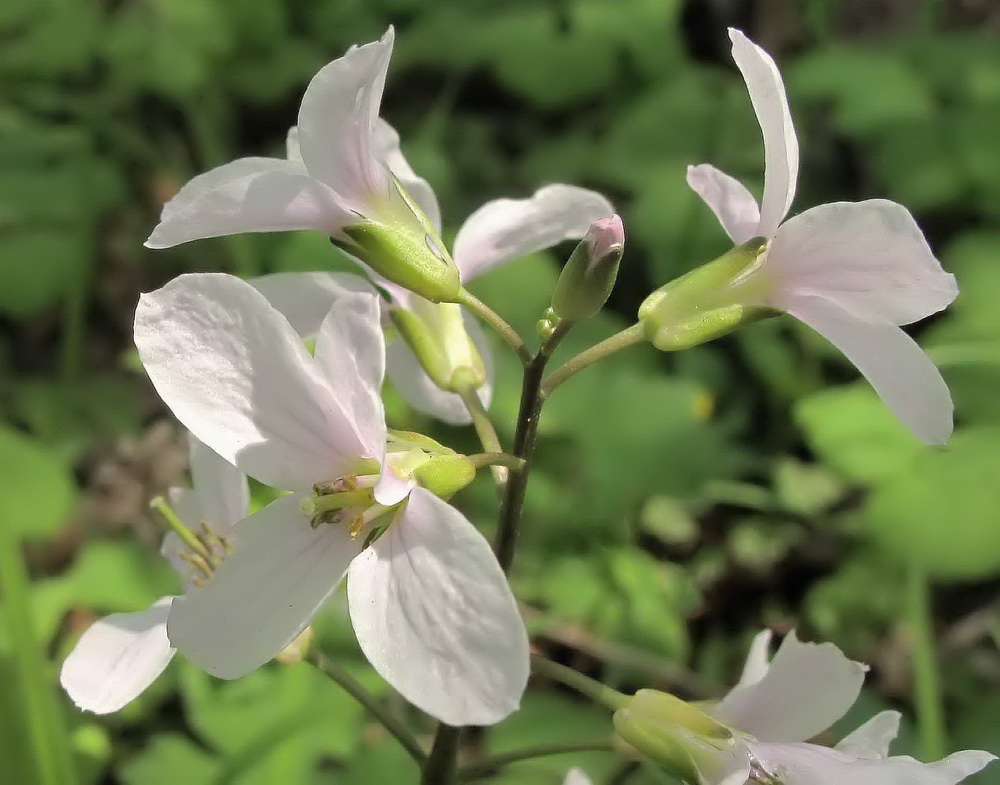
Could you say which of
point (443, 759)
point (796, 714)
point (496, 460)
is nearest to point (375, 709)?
point (443, 759)

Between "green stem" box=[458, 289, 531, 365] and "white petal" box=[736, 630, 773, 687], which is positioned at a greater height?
"green stem" box=[458, 289, 531, 365]

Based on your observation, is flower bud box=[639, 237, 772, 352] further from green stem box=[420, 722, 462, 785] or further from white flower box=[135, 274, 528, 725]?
green stem box=[420, 722, 462, 785]

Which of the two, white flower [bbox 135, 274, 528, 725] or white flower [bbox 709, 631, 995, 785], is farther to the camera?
white flower [bbox 709, 631, 995, 785]

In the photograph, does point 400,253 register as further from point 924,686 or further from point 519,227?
point 924,686

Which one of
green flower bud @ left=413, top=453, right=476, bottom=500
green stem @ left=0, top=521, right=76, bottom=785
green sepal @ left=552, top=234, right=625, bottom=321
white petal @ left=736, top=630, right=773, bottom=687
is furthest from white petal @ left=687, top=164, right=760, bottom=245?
green stem @ left=0, top=521, right=76, bottom=785

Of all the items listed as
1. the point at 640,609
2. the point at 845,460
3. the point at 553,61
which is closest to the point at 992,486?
the point at 845,460

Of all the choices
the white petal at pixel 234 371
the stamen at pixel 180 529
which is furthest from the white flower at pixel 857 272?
the stamen at pixel 180 529

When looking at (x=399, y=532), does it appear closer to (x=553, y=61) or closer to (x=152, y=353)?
(x=152, y=353)

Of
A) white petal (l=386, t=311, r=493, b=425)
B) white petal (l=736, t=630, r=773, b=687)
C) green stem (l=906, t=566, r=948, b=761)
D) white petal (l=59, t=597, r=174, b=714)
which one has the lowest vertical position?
green stem (l=906, t=566, r=948, b=761)
